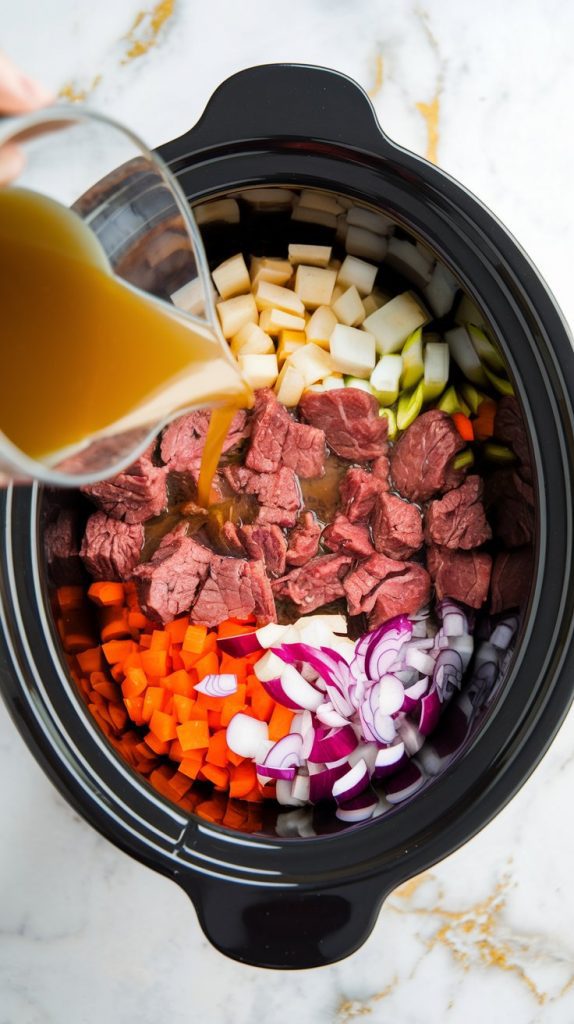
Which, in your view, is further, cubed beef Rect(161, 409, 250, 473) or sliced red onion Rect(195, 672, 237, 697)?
cubed beef Rect(161, 409, 250, 473)

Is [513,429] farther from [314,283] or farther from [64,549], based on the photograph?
[64,549]

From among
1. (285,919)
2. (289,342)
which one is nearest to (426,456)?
(289,342)

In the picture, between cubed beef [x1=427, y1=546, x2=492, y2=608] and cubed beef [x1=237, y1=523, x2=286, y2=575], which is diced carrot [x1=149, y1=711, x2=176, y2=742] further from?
cubed beef [x1=427, y1=546, x2=492, y2=608]

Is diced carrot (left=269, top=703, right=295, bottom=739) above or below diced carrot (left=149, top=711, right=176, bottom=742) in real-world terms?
above

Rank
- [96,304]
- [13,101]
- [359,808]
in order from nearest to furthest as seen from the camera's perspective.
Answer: [13,101] → [96,304] → [359,808]

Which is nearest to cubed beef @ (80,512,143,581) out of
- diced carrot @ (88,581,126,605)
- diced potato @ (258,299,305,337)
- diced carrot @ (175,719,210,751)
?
diced carrot @ (88,581,126,605)

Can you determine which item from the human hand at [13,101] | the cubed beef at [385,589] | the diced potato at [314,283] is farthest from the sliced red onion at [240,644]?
the human hand at [13,101]

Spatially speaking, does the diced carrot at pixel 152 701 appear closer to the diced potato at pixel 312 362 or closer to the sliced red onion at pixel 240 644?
the sliced red onion at pixel 240 644

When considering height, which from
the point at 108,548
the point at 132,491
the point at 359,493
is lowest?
the point at 108,548
